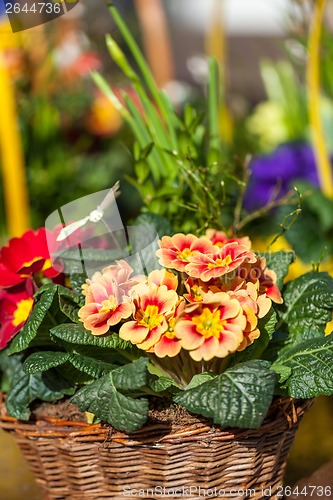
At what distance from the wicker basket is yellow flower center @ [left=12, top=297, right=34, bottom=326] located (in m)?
0.10

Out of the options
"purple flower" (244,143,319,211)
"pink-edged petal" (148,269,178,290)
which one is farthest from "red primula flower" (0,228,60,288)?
"purple flower" (244,143,319,211)

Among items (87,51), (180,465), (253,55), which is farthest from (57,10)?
(253,55)

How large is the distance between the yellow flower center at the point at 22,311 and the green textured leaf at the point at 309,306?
272 millimetres

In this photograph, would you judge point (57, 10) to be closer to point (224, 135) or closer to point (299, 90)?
point (224, 135)

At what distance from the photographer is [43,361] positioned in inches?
23.2

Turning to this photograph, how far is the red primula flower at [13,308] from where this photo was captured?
66cm

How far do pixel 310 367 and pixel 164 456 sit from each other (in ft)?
0.52

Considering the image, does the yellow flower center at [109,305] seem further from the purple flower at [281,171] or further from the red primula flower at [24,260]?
the purple flower at [281,171]

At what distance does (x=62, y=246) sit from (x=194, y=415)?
22cm

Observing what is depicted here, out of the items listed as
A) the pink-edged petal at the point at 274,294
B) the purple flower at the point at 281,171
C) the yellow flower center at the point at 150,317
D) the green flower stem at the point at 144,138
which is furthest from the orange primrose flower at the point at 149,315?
the purple flower at the point at 281,171

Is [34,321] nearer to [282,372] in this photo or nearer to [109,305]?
[109,305]

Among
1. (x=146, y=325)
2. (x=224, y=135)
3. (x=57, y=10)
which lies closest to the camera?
(x=146, y=325)

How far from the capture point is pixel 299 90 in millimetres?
1634

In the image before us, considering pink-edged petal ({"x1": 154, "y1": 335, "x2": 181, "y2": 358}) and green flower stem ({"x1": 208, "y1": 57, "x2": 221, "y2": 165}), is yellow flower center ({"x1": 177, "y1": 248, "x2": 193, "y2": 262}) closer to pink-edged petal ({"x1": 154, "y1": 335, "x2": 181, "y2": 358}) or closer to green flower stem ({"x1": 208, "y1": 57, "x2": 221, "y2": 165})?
pink-edged petal ({"x1": 154, "y1": 335, "x2": 181, "y2": 358})
